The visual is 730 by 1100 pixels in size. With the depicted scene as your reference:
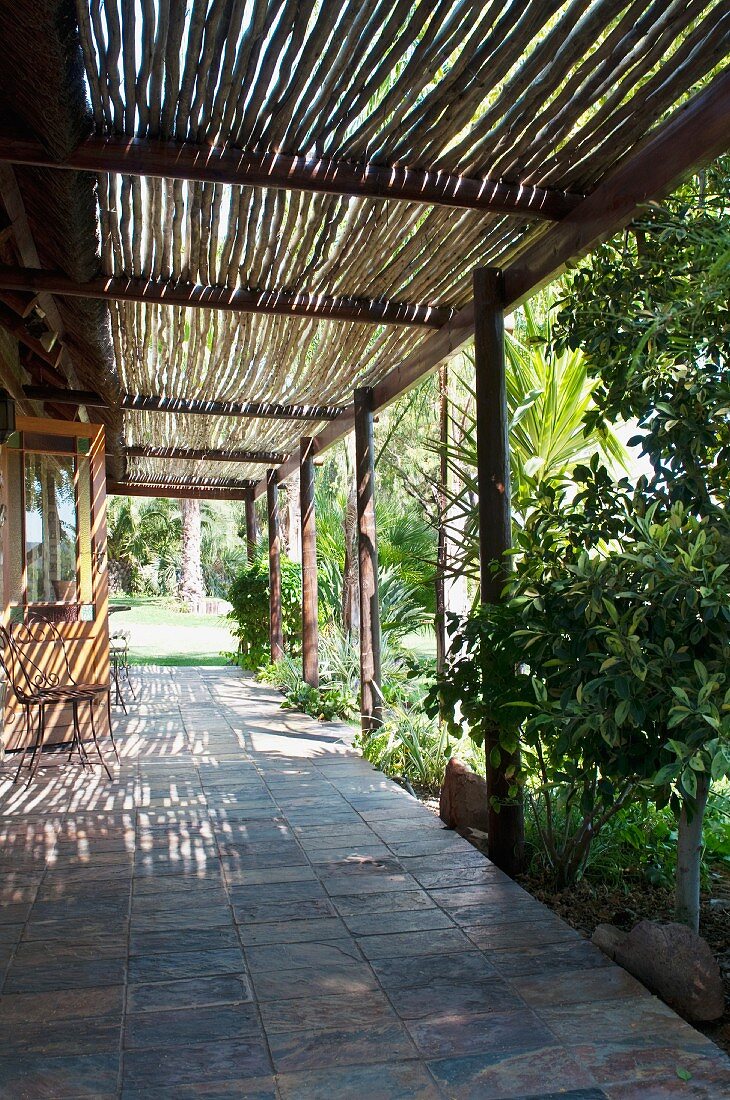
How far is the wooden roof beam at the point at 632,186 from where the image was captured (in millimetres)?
2801

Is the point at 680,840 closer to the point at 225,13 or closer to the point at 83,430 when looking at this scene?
the point at 225,13

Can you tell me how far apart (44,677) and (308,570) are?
3842 mm

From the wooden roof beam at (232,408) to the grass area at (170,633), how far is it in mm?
7003

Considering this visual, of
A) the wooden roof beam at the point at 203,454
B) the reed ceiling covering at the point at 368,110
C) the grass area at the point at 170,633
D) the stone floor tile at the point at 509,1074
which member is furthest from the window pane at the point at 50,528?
the grass area at the point at 170,633

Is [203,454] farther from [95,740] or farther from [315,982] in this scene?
[315,982]

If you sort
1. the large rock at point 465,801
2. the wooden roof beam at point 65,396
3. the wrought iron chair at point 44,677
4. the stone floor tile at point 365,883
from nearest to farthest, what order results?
the stone floor tile at point 365,883 < the large rock at point 465,801 < the wrought iron chair at point 44,677 < the wooden roof beam at point 65,396

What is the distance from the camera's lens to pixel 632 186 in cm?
323

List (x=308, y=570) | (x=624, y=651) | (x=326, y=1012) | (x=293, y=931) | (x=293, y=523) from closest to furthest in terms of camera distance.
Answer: (x=326, y=1012) < (x=624, y=651) < (x=293, y=931) < (x=308, y=570) < (x=293, y=523)

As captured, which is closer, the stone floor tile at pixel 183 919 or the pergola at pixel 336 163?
the pergola at pixel 336 163

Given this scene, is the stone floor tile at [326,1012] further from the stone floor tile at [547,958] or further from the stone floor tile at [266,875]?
the stone floor tile at [266,875]

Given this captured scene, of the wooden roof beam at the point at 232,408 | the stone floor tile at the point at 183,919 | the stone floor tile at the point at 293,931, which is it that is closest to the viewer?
the stone floor tile at the point at 293,931

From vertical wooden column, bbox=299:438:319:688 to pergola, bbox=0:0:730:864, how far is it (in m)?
3.22

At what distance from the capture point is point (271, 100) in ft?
10.1

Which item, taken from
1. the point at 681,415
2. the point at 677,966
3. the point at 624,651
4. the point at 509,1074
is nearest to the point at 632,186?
the point at 681,415
